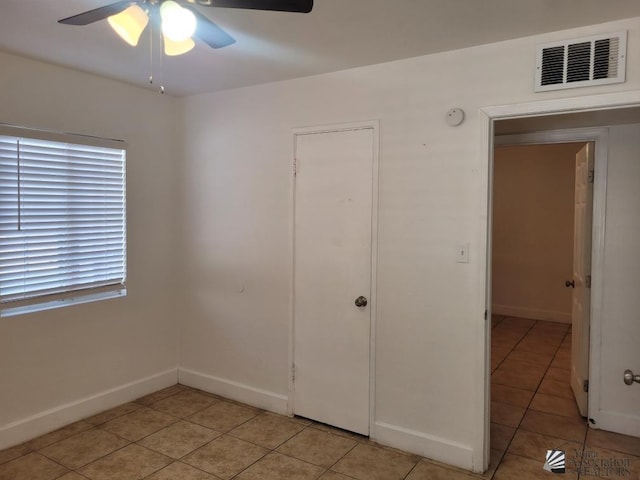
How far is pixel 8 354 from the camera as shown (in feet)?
9.74

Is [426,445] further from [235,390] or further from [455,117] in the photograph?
[455,117]

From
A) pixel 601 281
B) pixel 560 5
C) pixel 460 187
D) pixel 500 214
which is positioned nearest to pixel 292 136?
pixel 460 187

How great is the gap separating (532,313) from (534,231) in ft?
3.69

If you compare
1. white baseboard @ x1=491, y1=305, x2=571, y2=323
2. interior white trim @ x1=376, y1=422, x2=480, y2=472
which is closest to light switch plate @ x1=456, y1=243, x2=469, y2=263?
interior white trim @ x1=376, y1=422, x2=480, y2=472

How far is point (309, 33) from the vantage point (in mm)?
2463

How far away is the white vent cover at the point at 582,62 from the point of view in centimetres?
230

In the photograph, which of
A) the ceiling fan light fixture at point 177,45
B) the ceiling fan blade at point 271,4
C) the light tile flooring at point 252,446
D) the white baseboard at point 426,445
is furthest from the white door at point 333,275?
the ceiling fan blade at point 271,4

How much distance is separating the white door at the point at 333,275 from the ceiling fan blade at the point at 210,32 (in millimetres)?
1267

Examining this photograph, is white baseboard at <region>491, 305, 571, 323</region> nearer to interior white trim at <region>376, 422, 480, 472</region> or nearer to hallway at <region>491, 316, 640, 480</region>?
→ hallway at <region>491, 316, 640, 480</region>

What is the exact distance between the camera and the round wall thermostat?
271cm

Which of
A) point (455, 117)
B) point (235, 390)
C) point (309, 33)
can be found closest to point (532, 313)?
point (235, 390)

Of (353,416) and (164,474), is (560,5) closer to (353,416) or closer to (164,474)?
(353,416)

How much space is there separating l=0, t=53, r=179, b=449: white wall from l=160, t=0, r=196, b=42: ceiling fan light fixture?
1.80m

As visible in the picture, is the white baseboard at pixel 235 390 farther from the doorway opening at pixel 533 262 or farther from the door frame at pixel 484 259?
the doorway opening at pixel 533 262
